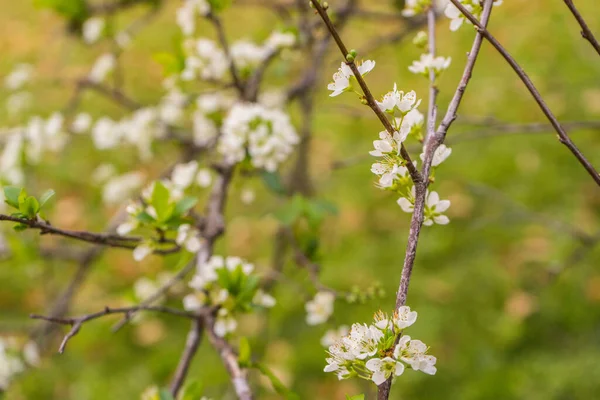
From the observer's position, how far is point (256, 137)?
1.54m

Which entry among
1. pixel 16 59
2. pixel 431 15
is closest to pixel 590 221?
pixel 431 15

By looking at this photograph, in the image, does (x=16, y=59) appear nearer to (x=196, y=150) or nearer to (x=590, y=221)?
(x=196, y=150)

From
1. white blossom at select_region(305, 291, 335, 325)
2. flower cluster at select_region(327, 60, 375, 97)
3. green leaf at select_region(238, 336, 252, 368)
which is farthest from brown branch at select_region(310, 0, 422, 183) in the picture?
white blossom at select_region(305, 291, 335, 325)

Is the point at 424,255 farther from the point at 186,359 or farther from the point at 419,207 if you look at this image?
the point at 419,207

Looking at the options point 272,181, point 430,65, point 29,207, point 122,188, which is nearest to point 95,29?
point 122,188

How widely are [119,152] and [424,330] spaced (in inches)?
98.9

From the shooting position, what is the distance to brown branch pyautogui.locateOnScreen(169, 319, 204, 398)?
4.03 feet

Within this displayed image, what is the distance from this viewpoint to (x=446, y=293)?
2900mm

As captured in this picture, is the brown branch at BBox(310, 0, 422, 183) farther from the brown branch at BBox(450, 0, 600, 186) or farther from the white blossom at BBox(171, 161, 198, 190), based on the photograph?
the white blossom at BBox(171, 161, 198, 190)

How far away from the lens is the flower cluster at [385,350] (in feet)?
Answer: 2.65

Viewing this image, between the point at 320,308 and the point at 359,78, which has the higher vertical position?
the point at 359,78

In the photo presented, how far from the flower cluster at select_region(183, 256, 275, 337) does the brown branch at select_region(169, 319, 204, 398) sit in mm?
58

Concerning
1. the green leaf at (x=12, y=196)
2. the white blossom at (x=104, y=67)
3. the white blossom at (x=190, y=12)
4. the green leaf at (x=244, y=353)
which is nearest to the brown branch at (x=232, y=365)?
the green leaf at (x=244, y=353)

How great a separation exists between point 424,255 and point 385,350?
238 centimetres
